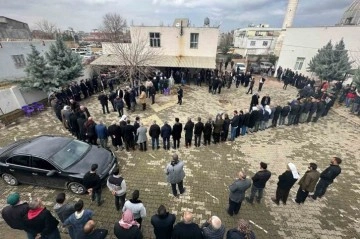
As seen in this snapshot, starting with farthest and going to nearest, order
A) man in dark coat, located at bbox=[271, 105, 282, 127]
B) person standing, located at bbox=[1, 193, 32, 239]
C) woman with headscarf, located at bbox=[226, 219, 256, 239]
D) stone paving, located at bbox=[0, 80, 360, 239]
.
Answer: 1. man in dark coat, located at bbox=[271, 105, 282, 127]
2. stone paving, located at bbox=[0, 80, 360, 239]
3. person standing, located at bbox=[1, 193, 32, 239]
4. woman with headscarf, located at bbox=[226, 219, 256, 239]

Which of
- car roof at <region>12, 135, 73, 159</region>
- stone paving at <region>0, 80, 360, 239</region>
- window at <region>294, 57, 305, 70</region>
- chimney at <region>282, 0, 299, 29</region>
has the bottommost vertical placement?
stone paving at <region>0, 80, 360, 239</region>

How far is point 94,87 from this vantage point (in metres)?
16.6

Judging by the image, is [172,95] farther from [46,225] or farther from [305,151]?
[46,225]

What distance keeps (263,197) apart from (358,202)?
Answer: 10.4 feet

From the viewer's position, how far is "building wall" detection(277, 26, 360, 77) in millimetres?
18000

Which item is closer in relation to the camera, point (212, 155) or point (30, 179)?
point (30, 179)

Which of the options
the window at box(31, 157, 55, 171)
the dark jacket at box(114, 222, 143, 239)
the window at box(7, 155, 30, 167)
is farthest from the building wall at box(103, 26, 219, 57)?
the dark jacket at box(114, 222, 143, 239)

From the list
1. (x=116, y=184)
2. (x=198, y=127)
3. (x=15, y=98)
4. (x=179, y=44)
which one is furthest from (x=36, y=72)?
(x=179, y=44)

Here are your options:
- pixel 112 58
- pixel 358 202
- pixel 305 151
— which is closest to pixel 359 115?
pixel 305 151

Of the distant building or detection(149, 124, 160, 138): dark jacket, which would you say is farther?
the distant building

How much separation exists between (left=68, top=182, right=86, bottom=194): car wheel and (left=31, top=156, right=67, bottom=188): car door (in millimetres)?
232

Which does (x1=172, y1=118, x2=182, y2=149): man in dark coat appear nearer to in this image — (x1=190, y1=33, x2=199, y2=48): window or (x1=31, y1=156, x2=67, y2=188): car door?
(x1=31, y1=156, x2=67, y2=188): car door

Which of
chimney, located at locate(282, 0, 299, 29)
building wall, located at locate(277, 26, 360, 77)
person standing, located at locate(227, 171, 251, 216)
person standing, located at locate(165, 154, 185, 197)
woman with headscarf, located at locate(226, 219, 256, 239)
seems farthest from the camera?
chimney, located at locate(282, 0, 299, 29)

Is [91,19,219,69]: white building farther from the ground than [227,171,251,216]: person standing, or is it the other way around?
[91,19,219,69]: white building
